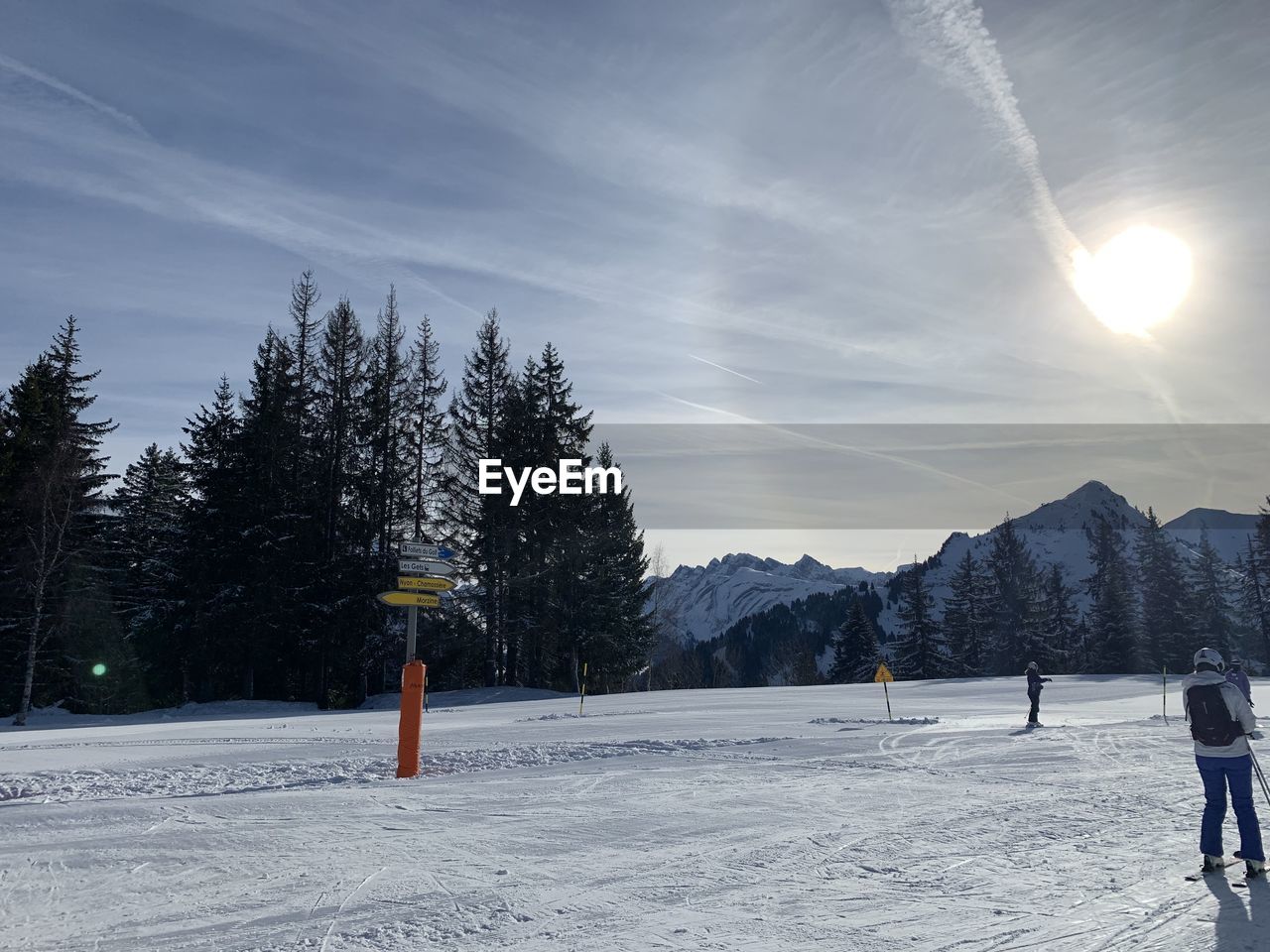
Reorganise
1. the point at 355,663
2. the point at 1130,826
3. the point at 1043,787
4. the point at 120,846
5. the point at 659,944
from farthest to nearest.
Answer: the point at 355,663
the point at 1043,787
the point at 1130,826
the point at 120,846
the point at 659,944

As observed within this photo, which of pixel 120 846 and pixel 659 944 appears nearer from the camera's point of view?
pixel 659 944

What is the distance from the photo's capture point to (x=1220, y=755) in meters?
7.04

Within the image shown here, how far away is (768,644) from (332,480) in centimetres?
16126

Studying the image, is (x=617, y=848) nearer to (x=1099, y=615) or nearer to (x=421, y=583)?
(x=421, y=583)

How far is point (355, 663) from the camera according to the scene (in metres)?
38.6

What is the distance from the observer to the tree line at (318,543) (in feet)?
111

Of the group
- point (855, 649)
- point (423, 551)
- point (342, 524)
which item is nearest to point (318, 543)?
point (342, 524)

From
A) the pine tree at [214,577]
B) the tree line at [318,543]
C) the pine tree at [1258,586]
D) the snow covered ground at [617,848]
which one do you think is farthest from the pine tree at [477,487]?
the pine tree at [1258,586]

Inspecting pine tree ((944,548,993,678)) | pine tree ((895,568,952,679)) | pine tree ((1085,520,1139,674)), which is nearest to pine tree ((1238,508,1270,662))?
pine tree ((1085,520,1139,674))

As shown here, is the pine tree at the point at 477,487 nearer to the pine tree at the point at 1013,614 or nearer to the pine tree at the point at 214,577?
the pine tree at the point at 214,577

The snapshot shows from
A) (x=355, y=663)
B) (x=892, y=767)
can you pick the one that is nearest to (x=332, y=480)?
(x=355, y=663)

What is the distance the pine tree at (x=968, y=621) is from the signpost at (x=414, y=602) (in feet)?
189

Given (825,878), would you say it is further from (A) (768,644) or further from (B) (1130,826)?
(A) (768,644)

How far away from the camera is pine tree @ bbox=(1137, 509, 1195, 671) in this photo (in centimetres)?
5872
